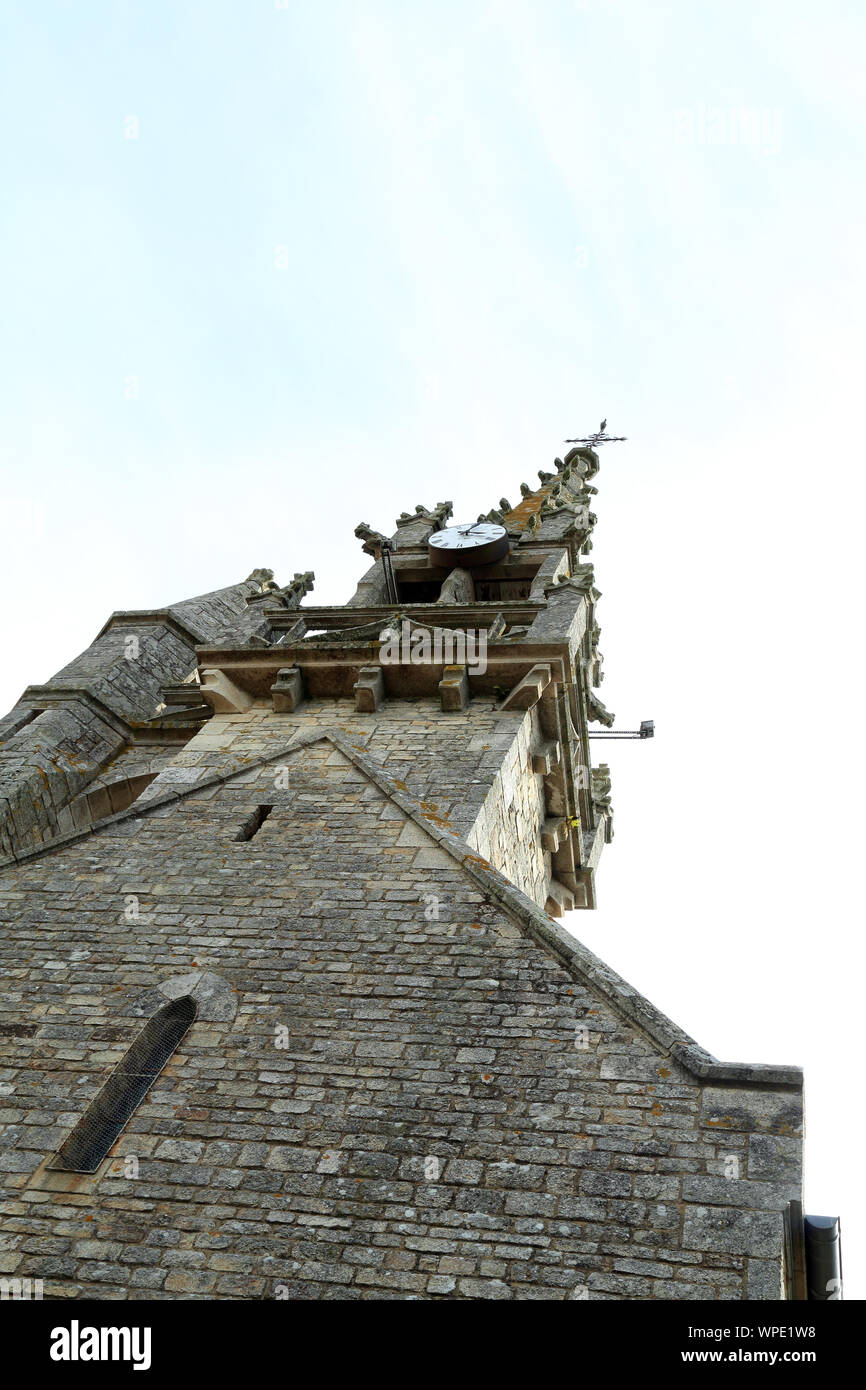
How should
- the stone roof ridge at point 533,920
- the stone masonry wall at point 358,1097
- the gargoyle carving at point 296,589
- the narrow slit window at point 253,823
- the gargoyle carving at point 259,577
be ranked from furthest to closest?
the gargoyle carving at point 259,577 < the gargoyle carving at point 296,589 < the narrow slit window at point 253,823 < the stone roof ridge at point 533,920 < the stone masonry wall at point 358,1097

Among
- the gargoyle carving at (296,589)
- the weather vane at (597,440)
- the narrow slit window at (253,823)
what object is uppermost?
the weather vane at (597,440)

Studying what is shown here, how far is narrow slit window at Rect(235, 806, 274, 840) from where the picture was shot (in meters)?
8.16

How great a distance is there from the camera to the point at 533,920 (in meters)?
6.64

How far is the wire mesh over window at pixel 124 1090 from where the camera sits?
563 cm

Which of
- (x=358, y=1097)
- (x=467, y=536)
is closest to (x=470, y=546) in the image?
(x=467, y=536)

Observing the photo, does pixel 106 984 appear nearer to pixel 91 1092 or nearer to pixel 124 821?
pixel 91 1092

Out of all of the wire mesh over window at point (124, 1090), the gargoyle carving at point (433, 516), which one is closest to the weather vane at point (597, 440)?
the gargoyle carving at point (433, 516)

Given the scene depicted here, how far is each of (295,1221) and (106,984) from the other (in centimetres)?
209

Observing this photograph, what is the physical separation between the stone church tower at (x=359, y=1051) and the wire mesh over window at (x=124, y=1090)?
0.01 metres

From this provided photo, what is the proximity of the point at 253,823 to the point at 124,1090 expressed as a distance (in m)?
2.54

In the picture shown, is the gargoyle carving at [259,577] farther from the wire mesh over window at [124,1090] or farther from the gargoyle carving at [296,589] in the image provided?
the wire mesh over window at [124,1090]

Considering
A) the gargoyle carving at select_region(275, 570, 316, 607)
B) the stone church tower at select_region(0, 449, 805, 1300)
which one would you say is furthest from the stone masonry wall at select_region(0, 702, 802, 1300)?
the gargoyle carving at select_region(275, 570, 316, 607)

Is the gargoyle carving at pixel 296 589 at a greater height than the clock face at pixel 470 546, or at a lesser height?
lesser
